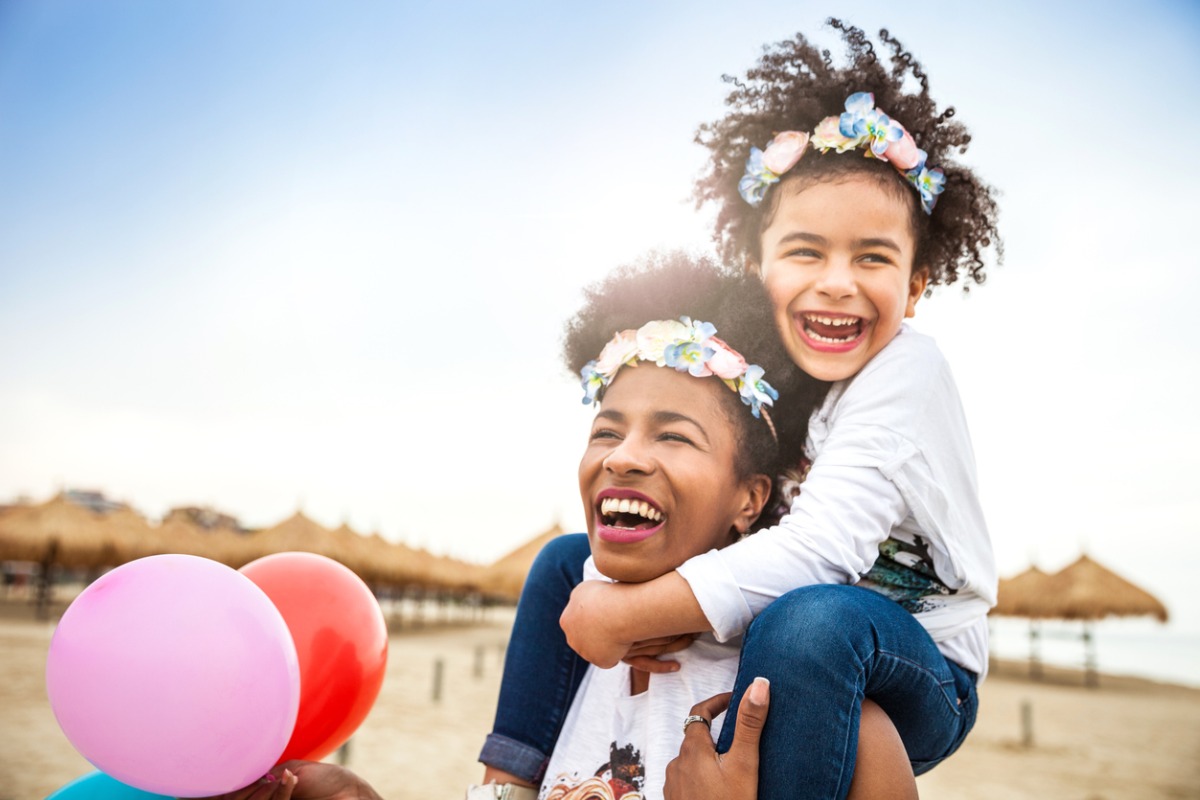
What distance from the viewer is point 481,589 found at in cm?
2664

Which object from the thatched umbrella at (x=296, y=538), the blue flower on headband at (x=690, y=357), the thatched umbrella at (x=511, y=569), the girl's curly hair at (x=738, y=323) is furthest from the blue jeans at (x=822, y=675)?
the thatched umbrella at (x=296, y=538)

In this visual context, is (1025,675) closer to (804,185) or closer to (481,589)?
(481,589)

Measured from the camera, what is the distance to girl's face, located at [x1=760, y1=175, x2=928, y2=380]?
232 centimetres

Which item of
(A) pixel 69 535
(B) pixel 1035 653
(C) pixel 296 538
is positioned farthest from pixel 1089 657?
(A) pixel 69 535

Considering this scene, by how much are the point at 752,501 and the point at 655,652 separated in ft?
1.66

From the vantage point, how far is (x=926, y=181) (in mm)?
2566

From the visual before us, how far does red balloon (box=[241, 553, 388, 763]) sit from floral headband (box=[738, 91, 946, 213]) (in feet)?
5.92

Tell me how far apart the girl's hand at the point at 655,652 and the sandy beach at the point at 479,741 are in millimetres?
8492

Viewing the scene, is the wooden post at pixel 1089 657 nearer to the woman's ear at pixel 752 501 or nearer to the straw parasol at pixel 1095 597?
the straw parasol at pixel 1095 597

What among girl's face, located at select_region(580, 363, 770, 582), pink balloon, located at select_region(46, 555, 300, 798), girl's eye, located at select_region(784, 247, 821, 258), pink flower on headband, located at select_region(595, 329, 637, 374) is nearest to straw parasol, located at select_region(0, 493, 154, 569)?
pink balloon, located at select_region(46, 555, 300, 798)

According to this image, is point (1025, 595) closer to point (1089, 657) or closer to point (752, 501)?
point (1089, 657)

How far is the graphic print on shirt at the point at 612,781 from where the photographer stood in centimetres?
216

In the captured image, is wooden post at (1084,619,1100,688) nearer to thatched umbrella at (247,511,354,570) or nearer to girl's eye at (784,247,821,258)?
thatched umbrella at (247,511,354,570)

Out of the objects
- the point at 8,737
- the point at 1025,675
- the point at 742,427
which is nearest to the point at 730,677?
the point at 742,427
